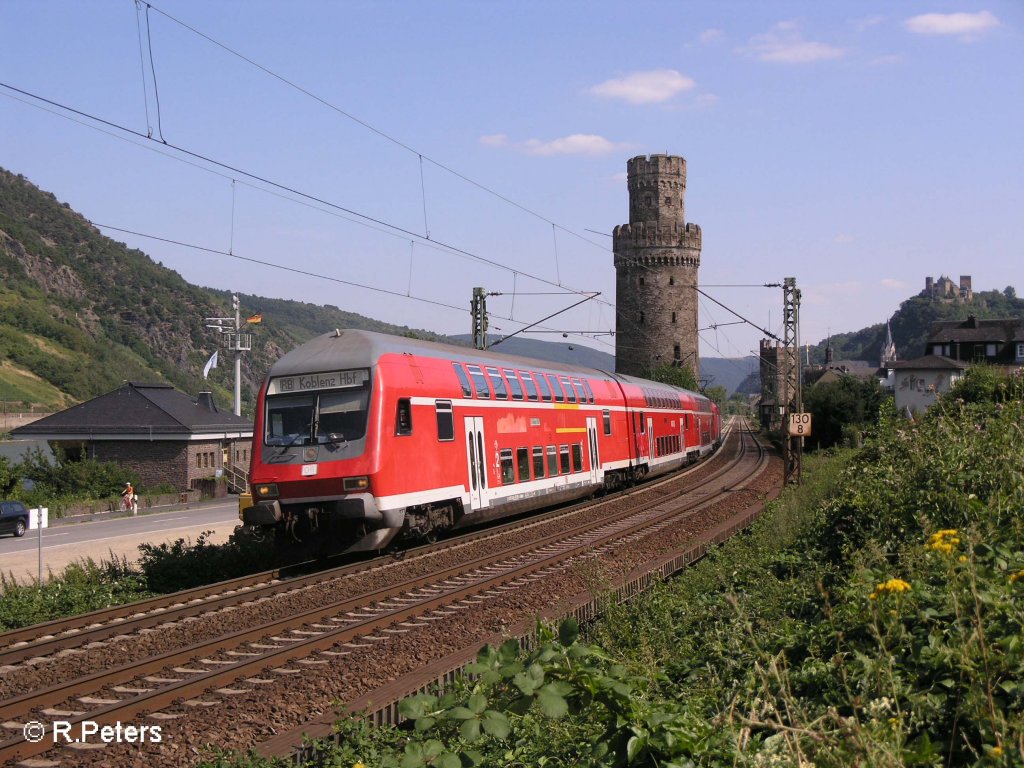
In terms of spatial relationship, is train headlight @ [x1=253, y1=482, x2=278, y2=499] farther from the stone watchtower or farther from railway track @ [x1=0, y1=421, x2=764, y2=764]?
the stone watchtower

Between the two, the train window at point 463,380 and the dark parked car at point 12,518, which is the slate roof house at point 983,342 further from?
the dark parked car at point 12,518

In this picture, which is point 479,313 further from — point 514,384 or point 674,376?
point 674,376

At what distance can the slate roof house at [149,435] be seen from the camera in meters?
46.2

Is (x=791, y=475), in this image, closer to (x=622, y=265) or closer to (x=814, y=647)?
(x=814, y=647)

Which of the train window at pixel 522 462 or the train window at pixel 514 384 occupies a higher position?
the train window at pixel 514 384

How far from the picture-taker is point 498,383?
67.7 ft

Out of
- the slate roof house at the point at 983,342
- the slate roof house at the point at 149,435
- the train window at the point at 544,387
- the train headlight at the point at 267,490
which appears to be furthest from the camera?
the slate roof house at the point at 983,342

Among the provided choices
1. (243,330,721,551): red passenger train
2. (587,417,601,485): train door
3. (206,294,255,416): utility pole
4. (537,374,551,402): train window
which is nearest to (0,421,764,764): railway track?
(243,330,721,551): red passenger train

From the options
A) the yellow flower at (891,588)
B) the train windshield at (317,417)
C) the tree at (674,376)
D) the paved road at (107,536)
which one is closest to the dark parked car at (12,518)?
the paved road at (107,536)

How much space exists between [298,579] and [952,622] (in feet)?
35.8

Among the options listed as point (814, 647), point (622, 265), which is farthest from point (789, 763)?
point (622, 265)

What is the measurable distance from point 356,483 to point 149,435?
34527 millimetres

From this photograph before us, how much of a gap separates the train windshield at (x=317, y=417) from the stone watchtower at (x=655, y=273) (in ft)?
237

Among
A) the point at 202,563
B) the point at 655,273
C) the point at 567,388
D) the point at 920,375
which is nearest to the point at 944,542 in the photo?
the point at 202,563
